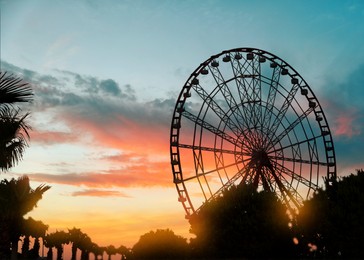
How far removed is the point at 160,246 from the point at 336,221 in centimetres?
2036

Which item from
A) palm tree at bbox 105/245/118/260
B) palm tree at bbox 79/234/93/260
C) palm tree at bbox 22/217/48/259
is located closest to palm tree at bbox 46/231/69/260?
palm tree at bbox 79/234/93/260

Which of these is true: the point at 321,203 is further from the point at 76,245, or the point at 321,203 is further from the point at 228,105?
the point at 76,245

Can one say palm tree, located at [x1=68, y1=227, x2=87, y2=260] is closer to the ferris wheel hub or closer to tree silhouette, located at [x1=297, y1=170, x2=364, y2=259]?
the ferris wheel hub

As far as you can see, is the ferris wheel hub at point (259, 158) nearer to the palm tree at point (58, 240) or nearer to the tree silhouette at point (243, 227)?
the tree silhouette at point (243, 227)

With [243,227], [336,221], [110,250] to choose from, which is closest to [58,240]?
[243,227]

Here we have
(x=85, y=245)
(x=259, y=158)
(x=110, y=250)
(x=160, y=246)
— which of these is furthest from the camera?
(x=110, y=250)

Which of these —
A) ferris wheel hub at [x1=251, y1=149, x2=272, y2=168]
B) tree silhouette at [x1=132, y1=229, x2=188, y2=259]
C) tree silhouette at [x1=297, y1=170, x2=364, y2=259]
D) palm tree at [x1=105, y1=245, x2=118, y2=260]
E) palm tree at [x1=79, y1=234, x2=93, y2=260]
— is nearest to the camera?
tree silhouette at [x1=297, y1=170, x2=364, y2=259]

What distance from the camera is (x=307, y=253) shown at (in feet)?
140

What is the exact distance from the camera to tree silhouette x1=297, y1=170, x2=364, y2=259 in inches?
1591

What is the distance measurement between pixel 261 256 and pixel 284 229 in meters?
3.52

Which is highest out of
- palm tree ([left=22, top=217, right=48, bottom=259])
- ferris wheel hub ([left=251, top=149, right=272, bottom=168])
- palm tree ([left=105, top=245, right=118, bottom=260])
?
palm tree ([left=105, top=245, right=118, bottom=260])

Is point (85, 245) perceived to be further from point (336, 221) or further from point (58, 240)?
point (336, 221)

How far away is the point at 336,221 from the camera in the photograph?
41.1 m

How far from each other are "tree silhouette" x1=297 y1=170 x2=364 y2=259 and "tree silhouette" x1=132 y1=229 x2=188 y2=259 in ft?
39.7
